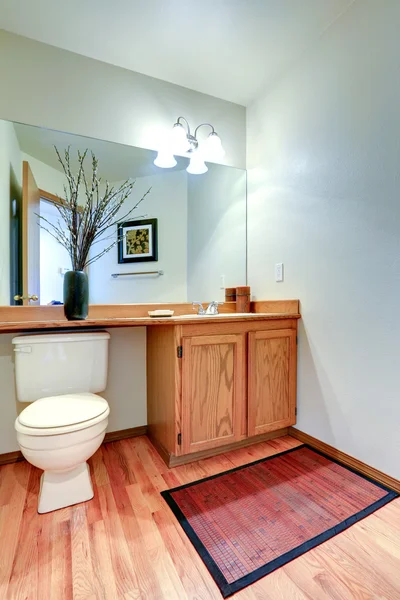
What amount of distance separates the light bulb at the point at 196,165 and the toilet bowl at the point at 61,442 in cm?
163

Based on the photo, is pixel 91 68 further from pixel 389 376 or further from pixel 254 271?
pixel 389 376

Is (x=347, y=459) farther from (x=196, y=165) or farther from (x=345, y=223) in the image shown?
(x=196, y=165)

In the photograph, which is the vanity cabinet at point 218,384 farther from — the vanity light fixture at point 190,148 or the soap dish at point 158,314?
the vanity light fixture at point 190,148

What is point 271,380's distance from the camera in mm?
1830

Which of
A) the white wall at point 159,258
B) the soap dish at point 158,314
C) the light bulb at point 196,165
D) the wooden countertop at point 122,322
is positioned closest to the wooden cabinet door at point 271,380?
the wooden countertop at point 122,322

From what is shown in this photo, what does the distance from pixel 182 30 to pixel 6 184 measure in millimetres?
1280

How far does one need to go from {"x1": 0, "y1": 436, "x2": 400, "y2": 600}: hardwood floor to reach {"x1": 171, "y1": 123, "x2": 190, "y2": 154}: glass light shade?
2009 millimetres

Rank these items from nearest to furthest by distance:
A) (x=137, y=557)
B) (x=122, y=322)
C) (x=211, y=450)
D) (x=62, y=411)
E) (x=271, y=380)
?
(x=137, y=557) → (x=62, y=411) → (x=122, y=322) → (x=211, y=450) → (x=271, y=380)

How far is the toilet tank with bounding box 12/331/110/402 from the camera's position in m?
1.48

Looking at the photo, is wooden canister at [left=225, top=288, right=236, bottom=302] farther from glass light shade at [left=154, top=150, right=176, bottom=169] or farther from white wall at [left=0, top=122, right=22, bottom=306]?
white wall at [left=0, top=122, right=22, bottom=306]

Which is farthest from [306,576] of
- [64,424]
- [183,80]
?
[183,80]

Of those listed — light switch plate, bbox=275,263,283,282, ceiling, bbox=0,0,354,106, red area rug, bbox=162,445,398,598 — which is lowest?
red area rug, bbox=162,445,398,598

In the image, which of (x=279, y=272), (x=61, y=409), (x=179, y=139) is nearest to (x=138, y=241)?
(x=179, y=139)

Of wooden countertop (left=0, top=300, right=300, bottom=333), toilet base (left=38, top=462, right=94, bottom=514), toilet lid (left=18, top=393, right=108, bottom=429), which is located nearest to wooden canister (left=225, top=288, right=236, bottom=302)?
wooden countertop (left=0, top=300, right=300, bottom=333)
